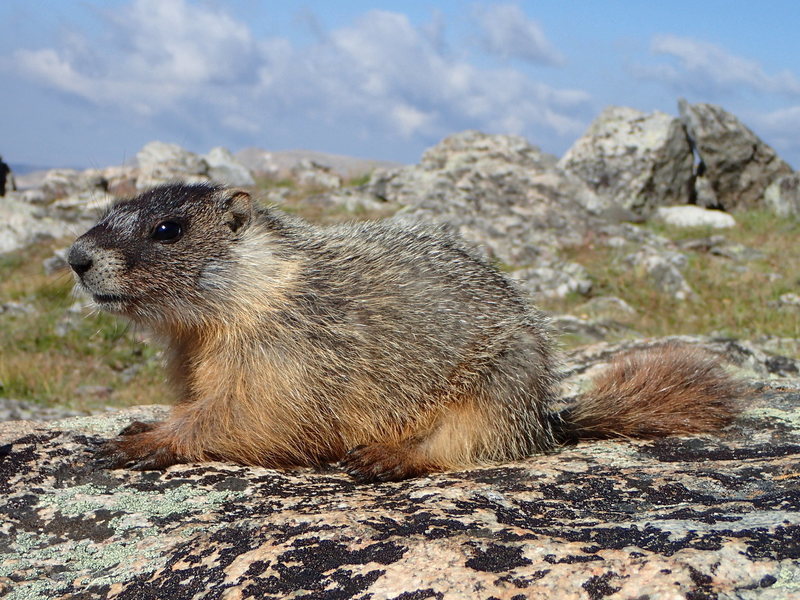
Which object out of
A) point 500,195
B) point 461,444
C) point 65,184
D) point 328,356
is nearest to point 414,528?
Result: point 461,444

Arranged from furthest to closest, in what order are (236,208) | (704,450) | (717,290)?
(717,290), (236,208), (704,450)

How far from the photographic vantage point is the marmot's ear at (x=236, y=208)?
5465mm

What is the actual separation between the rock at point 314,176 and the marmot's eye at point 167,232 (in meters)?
24.1

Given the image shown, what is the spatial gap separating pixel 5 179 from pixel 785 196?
1210 inches

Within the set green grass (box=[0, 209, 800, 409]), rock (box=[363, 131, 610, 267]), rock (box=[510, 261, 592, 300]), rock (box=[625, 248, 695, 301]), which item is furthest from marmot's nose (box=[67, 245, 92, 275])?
rock (box=[363, 131, 610, 267])

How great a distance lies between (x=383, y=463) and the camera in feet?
15.4

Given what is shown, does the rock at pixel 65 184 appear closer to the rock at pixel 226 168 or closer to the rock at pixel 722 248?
the rock at pixel 226 168

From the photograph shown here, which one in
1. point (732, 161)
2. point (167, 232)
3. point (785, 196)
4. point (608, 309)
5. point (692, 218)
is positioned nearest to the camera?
point (167, 232)

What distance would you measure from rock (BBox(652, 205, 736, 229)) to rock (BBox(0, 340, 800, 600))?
19.9 m

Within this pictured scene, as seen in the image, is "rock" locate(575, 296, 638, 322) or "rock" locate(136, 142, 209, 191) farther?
"rock" locate(136, 142, 209, 191)

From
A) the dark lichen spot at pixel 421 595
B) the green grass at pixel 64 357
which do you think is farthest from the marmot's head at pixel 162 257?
the green grass at pixel 64 357

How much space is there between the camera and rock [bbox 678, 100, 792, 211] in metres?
28.2

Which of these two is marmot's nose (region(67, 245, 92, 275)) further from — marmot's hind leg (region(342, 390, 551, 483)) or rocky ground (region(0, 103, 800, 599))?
marmot's hind leg (region(342, 390, 551, 483))

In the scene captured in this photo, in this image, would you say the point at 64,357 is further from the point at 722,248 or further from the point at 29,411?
the point at 722,248
